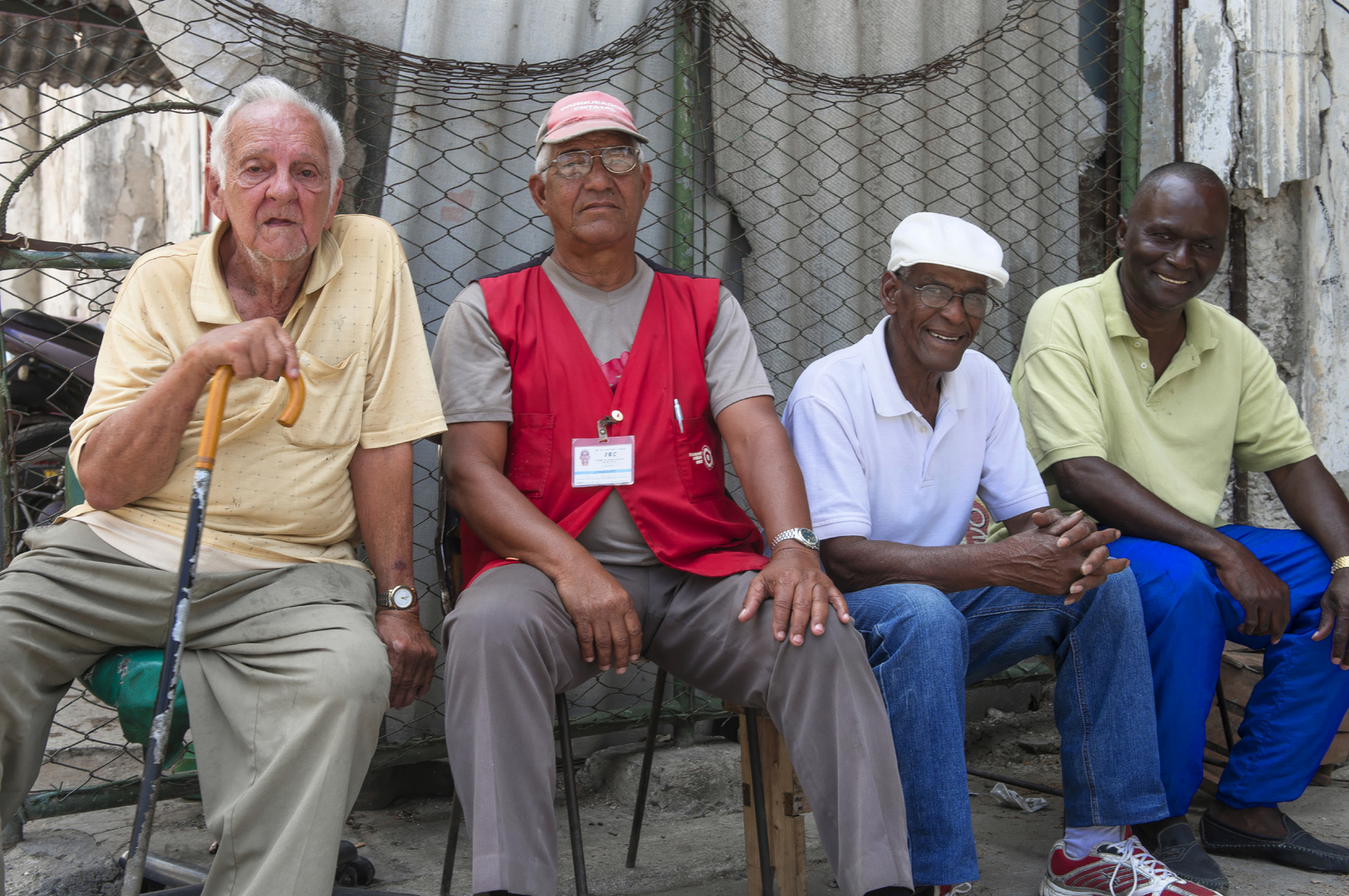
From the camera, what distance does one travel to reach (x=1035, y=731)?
12.2ft

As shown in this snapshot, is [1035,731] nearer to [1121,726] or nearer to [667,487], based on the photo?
[1121,726]

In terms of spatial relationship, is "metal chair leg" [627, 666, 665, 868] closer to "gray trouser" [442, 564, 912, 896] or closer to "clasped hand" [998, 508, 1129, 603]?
"gray trouser" [442, 564, 912, 896]

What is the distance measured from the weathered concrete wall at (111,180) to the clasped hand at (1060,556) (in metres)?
7.86

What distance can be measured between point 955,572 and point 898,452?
0.33m

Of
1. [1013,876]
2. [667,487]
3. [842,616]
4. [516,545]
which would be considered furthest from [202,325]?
[1013,876]

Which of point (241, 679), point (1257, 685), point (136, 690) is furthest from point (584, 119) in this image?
point (1257, 685)

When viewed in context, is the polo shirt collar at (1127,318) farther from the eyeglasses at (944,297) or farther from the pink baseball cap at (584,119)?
the pink baseball cap at (584,119)

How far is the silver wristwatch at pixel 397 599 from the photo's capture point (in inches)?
90.0

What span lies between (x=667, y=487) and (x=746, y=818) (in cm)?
79

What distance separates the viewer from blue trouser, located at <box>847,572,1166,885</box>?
6.98ft

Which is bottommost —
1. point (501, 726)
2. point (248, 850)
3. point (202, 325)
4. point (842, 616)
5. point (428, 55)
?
point (248, 850)

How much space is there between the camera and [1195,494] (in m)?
2.91

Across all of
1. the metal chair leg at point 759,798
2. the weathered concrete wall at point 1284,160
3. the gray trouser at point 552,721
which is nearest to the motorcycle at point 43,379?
the gray trouser at point 552,721

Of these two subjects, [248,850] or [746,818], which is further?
[746,818]
